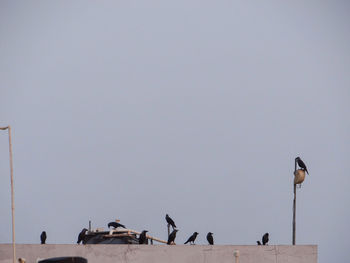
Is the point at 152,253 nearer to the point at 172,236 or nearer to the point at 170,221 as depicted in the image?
the point at 172,236

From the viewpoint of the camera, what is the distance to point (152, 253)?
2598 centimetres

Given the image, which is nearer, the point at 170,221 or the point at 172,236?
the point at 172,236

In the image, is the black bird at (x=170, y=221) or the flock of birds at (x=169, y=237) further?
the black bird at (x=170, y=221)

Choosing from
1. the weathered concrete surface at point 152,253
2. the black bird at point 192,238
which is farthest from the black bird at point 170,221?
the weathered concrete surface at point 152,253

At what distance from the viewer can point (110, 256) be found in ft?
85.0

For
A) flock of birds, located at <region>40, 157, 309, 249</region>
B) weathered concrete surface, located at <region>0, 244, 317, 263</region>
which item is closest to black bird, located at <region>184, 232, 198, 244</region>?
flock of birds, located at <region>40, 157, 309, 249</region>

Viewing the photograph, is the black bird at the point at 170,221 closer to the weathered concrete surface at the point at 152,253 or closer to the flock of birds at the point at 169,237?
the flock of birds at the point at 169,237

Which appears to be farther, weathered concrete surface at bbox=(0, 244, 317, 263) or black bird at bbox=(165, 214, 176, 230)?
black bird at bbox=(165, 214, 176, 230)

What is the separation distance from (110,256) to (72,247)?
1.18 meters

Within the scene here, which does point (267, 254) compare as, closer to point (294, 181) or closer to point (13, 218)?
point (294, 181)

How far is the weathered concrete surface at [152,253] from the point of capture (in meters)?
25.9

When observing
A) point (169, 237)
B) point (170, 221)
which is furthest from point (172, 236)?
point (170, 221)

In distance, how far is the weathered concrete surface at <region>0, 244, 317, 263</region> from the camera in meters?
25.9

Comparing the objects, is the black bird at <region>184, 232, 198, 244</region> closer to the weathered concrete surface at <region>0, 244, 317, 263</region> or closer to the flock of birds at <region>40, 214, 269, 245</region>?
the flock of birds at <region>40, 214, 269, 245</region>
